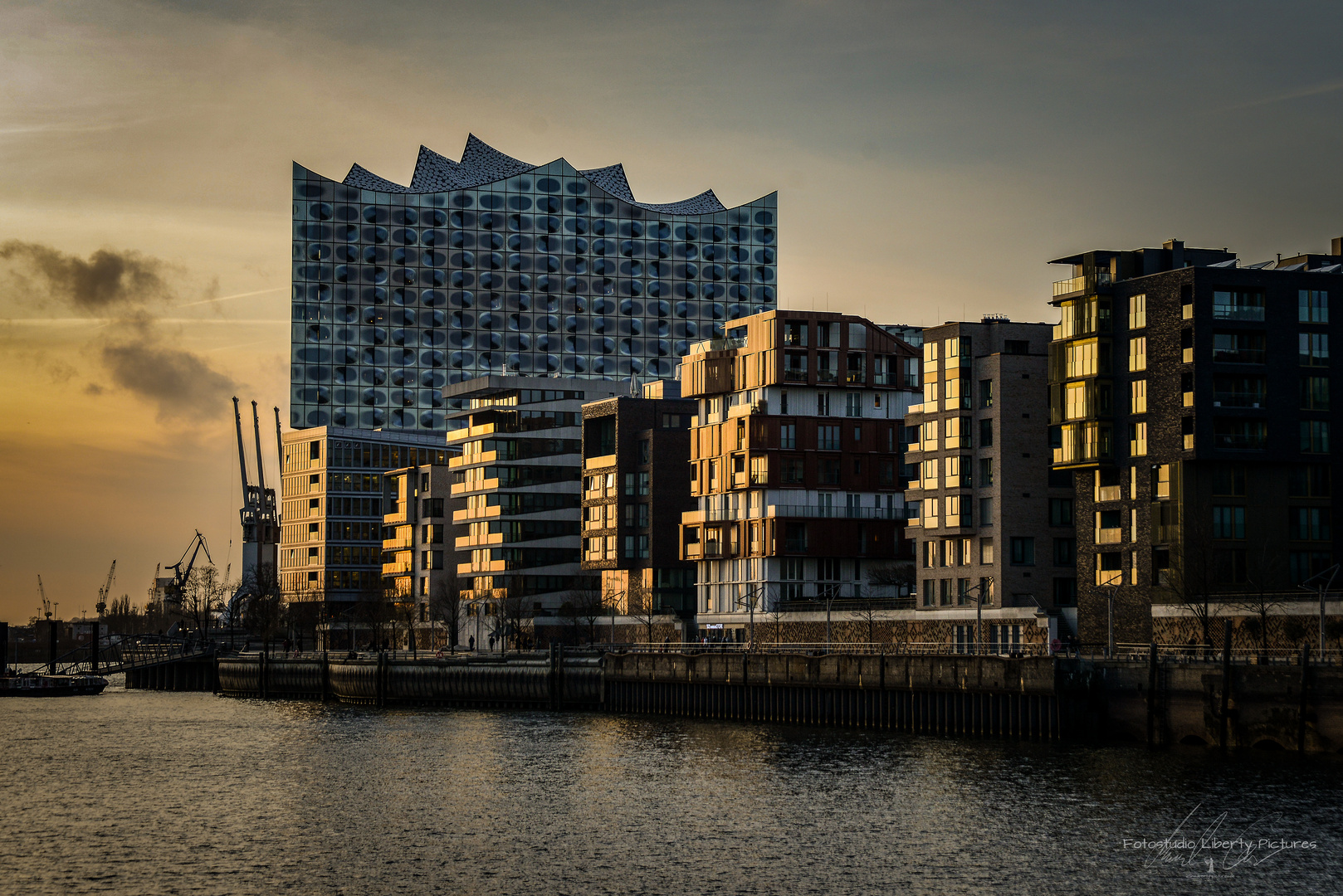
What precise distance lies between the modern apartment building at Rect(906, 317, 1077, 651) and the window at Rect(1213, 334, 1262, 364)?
19.7 m

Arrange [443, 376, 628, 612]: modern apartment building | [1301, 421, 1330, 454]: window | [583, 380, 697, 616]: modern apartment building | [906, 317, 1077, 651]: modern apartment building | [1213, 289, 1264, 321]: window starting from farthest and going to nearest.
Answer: [443, 376, 628, 612]: modern apartment building → [583, 380, 697, 616]: modern apartment building → [906, 317, 1077, 651]: modern apartment building → [1301, 421, 1330, 454]: window → [1213, 289, 1264, 321]: window

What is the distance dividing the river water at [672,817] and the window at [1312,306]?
34260 mm

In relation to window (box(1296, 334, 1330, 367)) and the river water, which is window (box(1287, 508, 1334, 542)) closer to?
window (box(1296, 334, 1330, 367))

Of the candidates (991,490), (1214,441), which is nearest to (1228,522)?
(1214,441)

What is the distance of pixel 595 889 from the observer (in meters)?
53.8

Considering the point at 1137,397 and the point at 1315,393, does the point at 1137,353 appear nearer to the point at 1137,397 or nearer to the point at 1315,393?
the point at 1137,397

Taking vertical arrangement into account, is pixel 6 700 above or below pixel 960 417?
below

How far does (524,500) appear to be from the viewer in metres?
185

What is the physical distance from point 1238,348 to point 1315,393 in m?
5.56

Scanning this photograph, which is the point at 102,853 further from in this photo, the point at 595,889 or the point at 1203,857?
the point at 1203,857

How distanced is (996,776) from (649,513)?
9139 centimetres

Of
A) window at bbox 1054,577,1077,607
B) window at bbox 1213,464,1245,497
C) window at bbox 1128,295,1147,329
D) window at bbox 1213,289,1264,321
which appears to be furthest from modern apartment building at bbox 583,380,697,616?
window at bbox 1213,289,1264,321

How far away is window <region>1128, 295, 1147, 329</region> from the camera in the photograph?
107500 millimetres

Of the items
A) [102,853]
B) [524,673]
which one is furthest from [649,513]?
[102,853]
